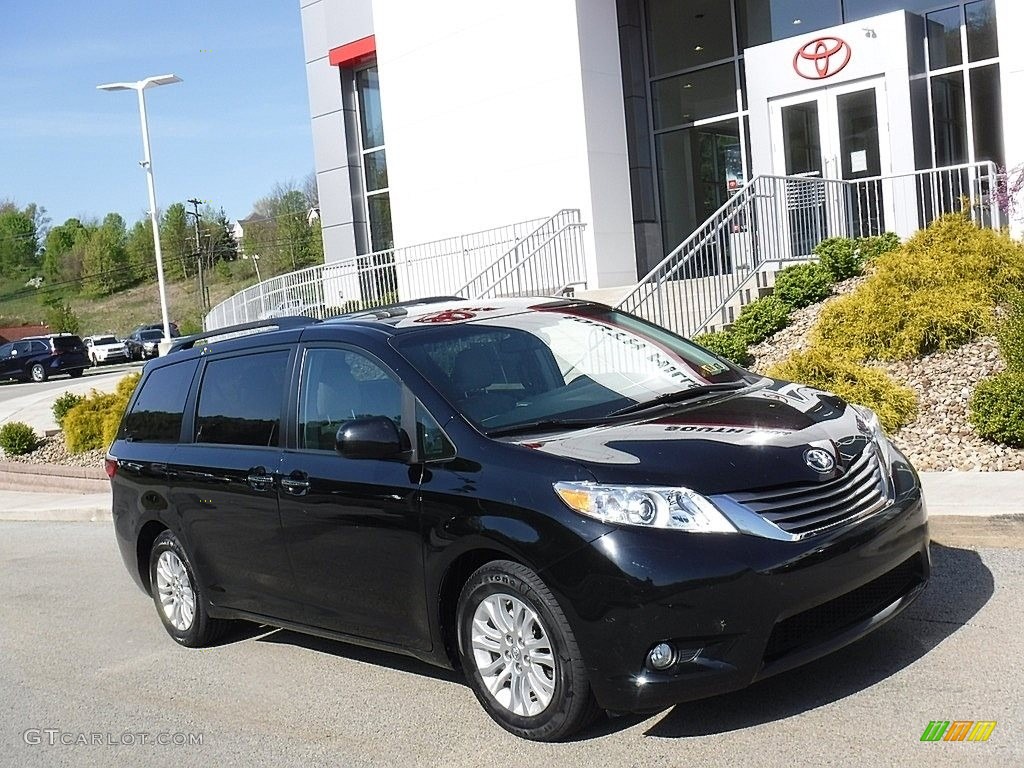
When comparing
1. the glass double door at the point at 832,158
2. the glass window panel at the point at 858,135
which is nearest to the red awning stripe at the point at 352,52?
the glass double door at the point at 832,158

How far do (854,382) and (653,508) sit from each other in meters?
6.02

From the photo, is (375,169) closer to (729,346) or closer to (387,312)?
(729,346)

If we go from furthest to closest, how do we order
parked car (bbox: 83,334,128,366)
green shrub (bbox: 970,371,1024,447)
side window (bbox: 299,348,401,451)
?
parked car (bbox: 83,334,128,366), green shrub (bbox: 970,371,1024,447), side window (bbox: 299,348,401,451)

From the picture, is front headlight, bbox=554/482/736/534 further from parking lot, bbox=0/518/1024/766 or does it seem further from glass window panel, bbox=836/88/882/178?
glass window panel, bbox=836/88/882/178

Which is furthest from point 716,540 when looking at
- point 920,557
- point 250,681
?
point 250,681

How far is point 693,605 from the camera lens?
4.18m

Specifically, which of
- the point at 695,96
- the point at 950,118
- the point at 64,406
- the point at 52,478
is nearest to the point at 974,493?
the point at 950,118

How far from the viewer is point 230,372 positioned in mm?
6395

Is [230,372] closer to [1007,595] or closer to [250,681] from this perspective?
[250,681]

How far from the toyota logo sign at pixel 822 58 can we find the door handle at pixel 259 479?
1386 centimetres

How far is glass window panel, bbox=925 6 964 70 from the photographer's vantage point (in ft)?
57.1

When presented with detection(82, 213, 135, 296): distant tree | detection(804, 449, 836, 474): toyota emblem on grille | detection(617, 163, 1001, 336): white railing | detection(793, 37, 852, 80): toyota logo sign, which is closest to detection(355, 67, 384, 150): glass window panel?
detection(793, 37, 852, 80): toyota logo sign

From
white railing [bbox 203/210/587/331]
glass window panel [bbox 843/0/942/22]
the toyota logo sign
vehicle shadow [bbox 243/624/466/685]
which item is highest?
glass window panel [bbox 843/0/942/22]

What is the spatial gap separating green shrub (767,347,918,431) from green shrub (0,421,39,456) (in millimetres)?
13055
